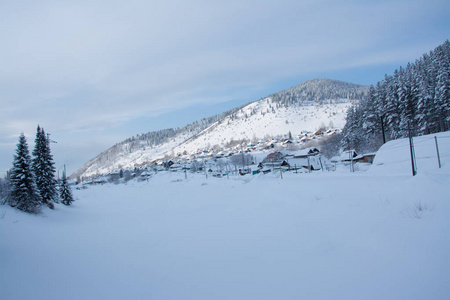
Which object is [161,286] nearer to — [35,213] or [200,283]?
[200,283]

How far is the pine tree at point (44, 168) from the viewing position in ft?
53.3

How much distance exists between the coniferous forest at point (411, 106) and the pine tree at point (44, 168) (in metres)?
36.3

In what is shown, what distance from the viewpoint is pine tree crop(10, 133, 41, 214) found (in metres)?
10.9

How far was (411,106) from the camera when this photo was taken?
37.6 meters

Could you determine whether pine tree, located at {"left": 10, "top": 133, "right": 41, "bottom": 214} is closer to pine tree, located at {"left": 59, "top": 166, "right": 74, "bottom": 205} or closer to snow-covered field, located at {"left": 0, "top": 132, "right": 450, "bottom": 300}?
snow-covered field, located at {"left": 0, "top": 132, "right": 450, "bottom": 300}

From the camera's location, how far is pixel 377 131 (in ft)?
154

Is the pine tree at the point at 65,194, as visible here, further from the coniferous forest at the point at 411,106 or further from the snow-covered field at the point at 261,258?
the coniferous forest at the point at 411,106

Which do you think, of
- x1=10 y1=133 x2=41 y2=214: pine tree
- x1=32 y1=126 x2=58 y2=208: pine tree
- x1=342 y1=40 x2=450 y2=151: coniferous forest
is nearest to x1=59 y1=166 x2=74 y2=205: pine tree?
x1=32 y1=126 x2=58 y2=208: pine tree

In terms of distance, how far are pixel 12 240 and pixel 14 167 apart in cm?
946

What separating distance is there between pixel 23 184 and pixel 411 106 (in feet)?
171

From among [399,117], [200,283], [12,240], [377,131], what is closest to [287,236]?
[200,283]

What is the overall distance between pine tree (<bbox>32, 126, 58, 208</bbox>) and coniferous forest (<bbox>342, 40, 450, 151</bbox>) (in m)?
36.3

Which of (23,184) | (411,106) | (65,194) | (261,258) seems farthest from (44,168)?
(411,106)

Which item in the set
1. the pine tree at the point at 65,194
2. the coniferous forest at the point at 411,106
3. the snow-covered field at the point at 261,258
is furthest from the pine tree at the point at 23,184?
the coniferous forest at the point at 411,106
